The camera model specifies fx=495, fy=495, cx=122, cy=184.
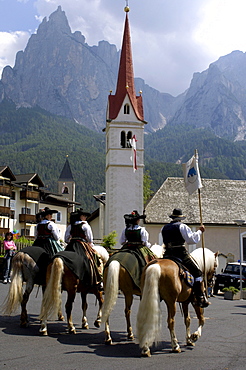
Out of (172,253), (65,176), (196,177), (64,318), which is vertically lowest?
(64,318)

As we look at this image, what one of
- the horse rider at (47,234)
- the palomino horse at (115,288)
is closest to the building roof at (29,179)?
the horse rider at (47,234)

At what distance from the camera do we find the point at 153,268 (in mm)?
8266

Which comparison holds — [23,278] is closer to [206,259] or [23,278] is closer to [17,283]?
[17,283]

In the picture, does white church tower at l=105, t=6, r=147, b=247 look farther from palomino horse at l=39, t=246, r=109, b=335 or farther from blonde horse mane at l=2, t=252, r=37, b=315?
palomino horse at l=39, t=246, r=109, b=335

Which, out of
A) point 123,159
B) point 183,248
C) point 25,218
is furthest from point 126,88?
point 183,248

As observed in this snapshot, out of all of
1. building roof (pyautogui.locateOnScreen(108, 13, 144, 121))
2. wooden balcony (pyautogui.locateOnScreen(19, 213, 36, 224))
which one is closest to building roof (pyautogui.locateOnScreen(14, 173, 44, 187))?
wooden balcony (pyautogui.locateOnScreen(19, 213, 36, 224))

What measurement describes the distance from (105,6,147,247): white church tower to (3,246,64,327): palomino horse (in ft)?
106

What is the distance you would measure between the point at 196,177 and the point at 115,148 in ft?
102

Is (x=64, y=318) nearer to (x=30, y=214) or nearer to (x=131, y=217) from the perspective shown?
(x=131, y=217)

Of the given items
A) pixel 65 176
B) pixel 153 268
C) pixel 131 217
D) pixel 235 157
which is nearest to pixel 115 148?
pixel 131 217

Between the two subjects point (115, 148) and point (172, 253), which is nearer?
point (172, 253)

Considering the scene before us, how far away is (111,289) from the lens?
900 centimetres

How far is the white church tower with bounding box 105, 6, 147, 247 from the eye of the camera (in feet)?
143

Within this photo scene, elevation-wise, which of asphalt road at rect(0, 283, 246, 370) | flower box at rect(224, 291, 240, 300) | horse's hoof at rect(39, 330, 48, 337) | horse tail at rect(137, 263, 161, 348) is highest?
horse tail at rect(137, 263, 161, 348)
